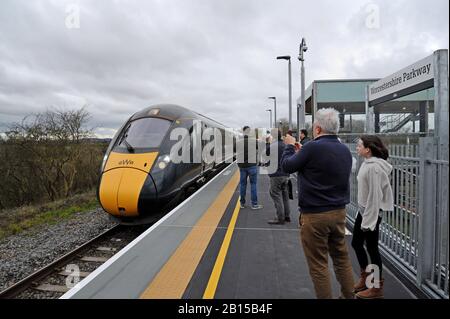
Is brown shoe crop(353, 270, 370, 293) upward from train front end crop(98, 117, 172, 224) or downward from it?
downward

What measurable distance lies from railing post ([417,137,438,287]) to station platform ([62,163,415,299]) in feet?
1.16

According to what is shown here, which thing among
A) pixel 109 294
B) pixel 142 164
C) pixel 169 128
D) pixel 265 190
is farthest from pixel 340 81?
pixel 109 294

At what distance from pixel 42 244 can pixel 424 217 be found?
8041 mm

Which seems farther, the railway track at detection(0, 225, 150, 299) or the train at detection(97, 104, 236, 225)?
the train at detection(97, 104, 236, 225)

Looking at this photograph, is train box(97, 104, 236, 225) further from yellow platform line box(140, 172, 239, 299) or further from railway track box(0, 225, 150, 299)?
yellow platform line box(140, 172, 239, 299)

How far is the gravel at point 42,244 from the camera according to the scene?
6051 mm

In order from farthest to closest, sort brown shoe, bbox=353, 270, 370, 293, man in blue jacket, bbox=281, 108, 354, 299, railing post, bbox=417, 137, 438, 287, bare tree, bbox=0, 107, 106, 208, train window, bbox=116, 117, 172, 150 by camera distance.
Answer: bare tree, bbox=0, 107, 106, 208, train window, bbox=116, 117, 172, 150, brown shoe, bbox=353, 270, 370, 293, railing post, bbox=417, 137, 438, 287, man in blue jacket, bbox=281, 108, 354, 299

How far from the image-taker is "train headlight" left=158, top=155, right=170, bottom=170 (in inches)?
279

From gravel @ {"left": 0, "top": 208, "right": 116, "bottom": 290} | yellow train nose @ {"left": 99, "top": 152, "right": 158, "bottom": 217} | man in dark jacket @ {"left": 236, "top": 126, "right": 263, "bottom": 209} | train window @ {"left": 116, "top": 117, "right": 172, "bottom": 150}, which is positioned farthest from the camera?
train window @ {"left": 116, "top": 117, "right": 172, "bottom": 150}

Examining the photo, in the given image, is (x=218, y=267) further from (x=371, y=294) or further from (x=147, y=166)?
(x=147, y=166)

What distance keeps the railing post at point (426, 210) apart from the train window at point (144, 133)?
5655 millimetres

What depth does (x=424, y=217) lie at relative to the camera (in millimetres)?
3244

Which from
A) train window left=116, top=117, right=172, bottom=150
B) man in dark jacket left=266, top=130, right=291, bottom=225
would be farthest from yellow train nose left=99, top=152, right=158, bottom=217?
man in dark jacket left=266, top=130, right=291, bottom=225

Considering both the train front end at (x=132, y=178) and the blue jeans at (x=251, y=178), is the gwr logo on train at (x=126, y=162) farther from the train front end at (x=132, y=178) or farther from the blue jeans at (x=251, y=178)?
the blue jeans at (x=251, y=178)
